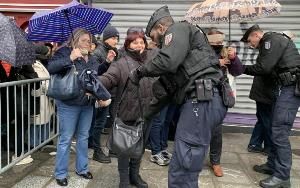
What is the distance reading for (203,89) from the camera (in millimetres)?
2928

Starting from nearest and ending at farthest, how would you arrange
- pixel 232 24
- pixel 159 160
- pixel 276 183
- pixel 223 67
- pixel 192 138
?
1. pixel 192 138
2. pixel 276 183
3. pixel 223 67
4. pixel 159 160
5. pixel 232 24

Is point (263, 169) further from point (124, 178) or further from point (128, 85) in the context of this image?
point (128, 85)

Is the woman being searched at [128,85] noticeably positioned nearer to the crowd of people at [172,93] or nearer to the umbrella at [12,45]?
the crowd of people at [172,93]

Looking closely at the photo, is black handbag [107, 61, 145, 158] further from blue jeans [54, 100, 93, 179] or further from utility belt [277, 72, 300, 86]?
utility belt [277, 72, 300, 86]

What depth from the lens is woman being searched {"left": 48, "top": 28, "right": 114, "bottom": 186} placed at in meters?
3.84

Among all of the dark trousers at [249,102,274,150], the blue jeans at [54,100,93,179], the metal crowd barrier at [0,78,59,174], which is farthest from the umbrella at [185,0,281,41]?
the metal crowd barrier at [0,78,59,174]

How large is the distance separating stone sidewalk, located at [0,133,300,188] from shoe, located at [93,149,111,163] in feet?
0.22

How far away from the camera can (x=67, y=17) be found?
4066 millimetres

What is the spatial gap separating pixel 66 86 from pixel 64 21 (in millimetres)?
881

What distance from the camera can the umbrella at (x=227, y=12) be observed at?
13.9ft

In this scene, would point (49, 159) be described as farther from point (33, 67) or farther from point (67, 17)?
point (67, 17)

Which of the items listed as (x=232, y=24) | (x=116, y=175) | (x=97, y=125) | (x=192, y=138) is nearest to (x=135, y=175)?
(x=116, y=175)

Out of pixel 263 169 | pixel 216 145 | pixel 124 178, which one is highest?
pixel 216 145

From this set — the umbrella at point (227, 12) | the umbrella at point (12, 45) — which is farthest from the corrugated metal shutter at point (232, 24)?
the umbrella at point (12, 45)
